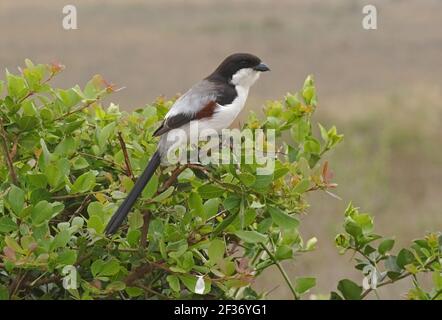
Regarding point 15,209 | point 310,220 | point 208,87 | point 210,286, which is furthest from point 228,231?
point 310,220

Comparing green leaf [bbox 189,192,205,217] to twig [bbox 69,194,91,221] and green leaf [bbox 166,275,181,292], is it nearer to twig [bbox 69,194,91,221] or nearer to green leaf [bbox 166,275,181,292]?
green leaf [bbox 166,275,181,292]

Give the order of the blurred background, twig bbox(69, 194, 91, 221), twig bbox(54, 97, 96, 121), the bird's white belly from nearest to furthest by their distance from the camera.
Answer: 1. twig bbox(69, 194, 91, 221)
2. twig bbox(54, 97, 96, 121)
3. the bird's white belly
4. the blurred background

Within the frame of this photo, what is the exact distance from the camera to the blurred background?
10797 mm

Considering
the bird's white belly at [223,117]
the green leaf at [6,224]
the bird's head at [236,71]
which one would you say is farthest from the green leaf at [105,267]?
the bird's head at [236,71]

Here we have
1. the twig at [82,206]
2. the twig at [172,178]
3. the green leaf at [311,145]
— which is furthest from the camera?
the green leaf at [311,145]

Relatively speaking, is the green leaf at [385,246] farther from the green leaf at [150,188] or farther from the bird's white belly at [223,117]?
the bird's white belly at [223,117]

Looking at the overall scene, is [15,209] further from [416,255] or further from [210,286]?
[416,255]

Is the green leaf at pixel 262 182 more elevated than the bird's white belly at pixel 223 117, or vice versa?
the green leaf at pixel 262 182

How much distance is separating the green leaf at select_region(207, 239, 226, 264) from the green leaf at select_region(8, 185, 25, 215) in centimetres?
47

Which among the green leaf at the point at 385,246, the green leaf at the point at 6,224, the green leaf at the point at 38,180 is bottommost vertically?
the green leaf at the point at 385,246

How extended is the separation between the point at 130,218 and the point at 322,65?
18.9 m

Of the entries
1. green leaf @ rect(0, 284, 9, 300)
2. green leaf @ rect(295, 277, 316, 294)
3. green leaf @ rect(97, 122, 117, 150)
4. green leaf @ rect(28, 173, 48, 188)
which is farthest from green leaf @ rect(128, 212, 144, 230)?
green leaf @ rect(295, 277, 316, 294)

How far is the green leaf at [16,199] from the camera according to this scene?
2.34m
